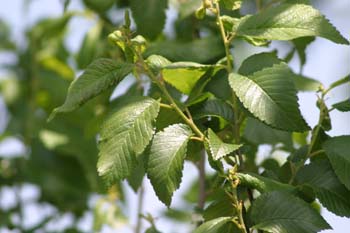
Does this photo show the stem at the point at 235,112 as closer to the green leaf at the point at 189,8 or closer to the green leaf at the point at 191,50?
the green leaf at the point at 191,50

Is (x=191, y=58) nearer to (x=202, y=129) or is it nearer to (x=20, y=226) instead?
(x=202, y=129)

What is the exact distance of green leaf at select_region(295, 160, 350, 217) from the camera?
2.87 ft

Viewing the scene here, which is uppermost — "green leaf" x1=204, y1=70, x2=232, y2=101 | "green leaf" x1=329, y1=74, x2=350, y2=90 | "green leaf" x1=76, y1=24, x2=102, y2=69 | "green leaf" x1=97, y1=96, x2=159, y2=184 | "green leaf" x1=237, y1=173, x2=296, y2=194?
"green leaf" x1=97, y1=96, x2=159, y2=184

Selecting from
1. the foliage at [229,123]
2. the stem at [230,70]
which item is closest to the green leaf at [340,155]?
the foliage at [229,123]

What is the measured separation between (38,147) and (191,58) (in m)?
0.96

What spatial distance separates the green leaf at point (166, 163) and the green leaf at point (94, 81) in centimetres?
8

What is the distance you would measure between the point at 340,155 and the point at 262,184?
9cm

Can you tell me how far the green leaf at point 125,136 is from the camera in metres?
0.82

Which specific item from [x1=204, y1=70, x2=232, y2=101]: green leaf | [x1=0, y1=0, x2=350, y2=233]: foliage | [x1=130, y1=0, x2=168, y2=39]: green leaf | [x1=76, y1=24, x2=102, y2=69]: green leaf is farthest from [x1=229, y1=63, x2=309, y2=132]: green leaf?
[x1=76, y1=24, x2=102, y2=69]: green leaf

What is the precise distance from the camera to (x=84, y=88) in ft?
2.80

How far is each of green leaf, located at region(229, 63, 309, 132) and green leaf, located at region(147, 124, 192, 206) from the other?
82 millimetres

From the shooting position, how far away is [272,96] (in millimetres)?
852

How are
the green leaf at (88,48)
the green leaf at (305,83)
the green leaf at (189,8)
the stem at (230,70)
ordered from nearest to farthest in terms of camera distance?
1. the stem at (230,70)
2. the green leaf at (305,83)
3. the green leaf at (189,8)
4. the green leaf at (88,48)

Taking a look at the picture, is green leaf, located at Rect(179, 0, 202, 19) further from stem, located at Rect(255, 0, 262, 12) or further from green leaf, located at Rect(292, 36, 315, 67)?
green leaf, located at Rect(292, 36, 315, 67)
